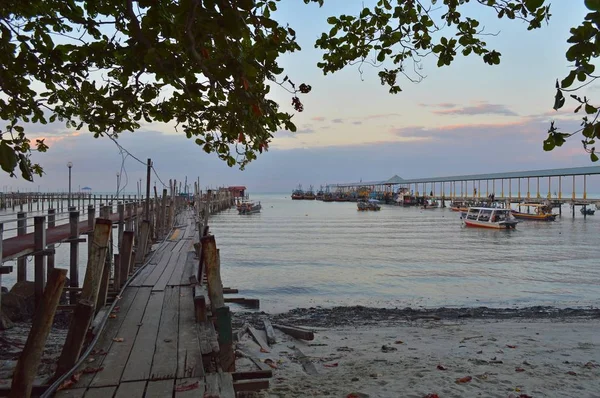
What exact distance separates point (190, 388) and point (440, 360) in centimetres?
495

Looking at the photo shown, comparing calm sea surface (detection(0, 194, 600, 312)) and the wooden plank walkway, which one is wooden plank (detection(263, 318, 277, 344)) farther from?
calm sea surface (detection(0, 194, 600, 312))

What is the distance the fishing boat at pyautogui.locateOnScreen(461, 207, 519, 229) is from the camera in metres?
41.4

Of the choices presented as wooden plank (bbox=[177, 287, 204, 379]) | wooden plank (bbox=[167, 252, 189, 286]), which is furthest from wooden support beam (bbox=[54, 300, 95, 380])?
wooden plank (bbox=[167, 252, 189, 286])

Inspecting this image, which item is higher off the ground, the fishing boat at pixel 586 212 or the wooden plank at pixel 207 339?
the wooden plank at pixel 207 339

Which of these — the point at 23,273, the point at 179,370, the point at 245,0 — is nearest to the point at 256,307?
the point at 23,273

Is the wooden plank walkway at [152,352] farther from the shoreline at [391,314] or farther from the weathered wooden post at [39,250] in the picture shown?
the shoreline at [391,314]

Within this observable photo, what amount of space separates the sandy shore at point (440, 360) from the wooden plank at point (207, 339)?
116 cm

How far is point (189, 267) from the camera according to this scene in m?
9.78

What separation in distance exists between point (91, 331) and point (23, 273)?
7.69 meters

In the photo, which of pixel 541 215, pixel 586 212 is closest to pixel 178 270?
pixel 541 215

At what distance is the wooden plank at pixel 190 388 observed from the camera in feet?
12.4

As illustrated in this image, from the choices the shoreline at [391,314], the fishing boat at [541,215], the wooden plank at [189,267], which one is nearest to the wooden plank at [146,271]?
the wooden plank at [189,267]

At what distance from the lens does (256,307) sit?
Result: 12.1m

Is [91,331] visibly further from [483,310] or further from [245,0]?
[483,310]
